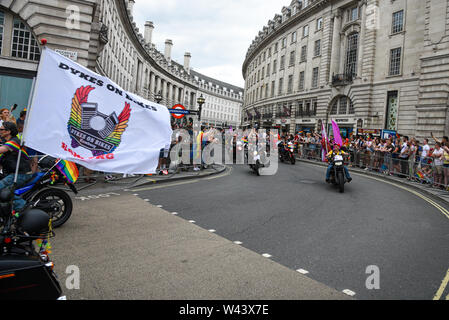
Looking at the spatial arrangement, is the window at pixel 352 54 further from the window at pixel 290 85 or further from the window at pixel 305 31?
the window at pixel 290 85

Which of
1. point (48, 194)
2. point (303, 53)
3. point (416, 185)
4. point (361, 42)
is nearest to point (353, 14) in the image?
point (361, 42)

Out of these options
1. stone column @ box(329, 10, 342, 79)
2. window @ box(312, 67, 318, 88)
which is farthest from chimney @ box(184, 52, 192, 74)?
stone column @ box(329, 10, 342, 79)

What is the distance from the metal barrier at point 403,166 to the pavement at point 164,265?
1028cm

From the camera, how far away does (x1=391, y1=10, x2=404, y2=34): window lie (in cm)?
2942

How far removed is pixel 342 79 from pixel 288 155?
2034 centimetres

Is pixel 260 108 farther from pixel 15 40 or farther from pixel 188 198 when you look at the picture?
pixel 188 198

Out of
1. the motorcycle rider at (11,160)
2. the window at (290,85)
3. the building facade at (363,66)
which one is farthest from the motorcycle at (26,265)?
the window at (290,85)

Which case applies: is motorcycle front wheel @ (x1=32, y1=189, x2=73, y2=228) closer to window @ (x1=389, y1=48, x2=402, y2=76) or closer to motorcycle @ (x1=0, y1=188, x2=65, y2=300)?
motorcycle @ (x1=0, y1=188, x2=65, y2=300)

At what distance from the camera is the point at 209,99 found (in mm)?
127188
